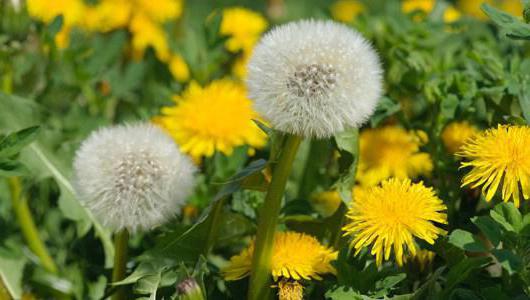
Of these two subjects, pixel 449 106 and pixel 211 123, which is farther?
pixel 211 123

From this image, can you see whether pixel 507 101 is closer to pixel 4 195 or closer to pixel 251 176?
pixel 251 176

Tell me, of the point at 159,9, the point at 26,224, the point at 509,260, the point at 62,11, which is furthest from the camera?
the point at 159,9

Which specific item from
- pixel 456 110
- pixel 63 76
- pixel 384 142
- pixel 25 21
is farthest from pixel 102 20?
pixel 456 110

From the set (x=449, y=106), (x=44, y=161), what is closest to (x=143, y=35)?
(x=44, y=161)

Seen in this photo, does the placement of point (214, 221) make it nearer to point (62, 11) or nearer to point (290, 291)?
point (290, 291)

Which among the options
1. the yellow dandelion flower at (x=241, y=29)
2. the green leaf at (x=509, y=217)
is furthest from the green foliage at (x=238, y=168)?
the yellow dandelion flower at (x=241, y=29)

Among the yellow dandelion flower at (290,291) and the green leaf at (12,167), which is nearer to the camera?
the yellow dandelion flower at (290,291)

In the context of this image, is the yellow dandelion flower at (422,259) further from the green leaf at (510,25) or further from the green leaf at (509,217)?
the green leaf at (510,25)
